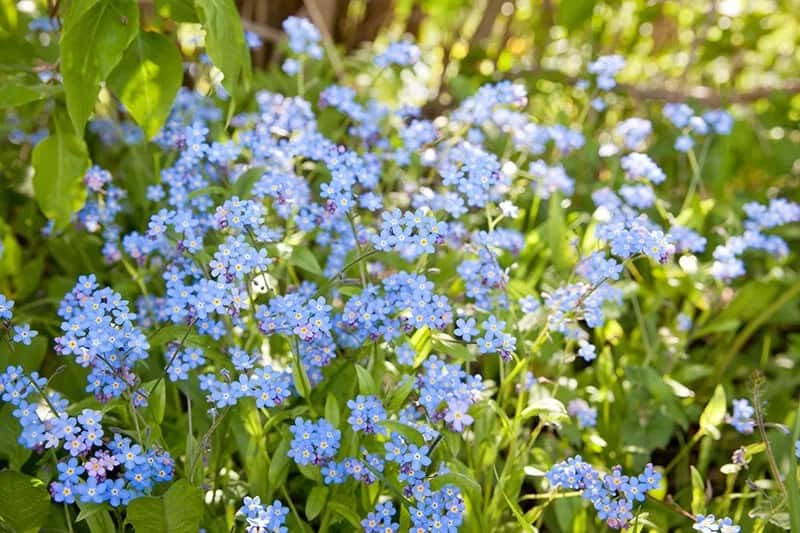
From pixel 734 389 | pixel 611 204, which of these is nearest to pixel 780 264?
pixel 734 389

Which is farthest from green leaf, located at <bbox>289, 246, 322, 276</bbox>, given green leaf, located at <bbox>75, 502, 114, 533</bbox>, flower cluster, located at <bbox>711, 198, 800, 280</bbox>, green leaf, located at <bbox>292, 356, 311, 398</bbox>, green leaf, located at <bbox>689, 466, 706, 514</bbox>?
flower cluster, located at <bbox>711, 198, 800, 280</bbox>

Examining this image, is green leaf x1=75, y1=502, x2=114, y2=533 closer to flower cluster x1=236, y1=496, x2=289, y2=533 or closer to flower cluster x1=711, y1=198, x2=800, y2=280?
flower cluster x1=236, y1=496, x2=289, y2=533

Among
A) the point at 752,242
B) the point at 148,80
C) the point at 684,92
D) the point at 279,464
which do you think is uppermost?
the point at 148,80

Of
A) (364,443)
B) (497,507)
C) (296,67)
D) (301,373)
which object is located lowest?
(497,507)

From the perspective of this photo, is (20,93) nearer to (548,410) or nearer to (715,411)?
(548,410)

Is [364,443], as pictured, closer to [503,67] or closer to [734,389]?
[734,389]

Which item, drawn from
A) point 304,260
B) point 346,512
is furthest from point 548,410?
point 304,260

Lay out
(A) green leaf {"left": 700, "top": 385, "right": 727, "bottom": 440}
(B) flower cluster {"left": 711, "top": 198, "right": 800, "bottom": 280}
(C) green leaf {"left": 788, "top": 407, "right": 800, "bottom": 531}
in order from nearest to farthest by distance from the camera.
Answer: (C) green leaf {"left": 788, "top": 407, "right": 800, "bottom": 531} → (A) green leaf {"left": 700, "top": 385, "right": 727, "bottom": 440} → (B) flower cluster {"left": 711, "top": 198, "right": 800, "bottom": 280}
